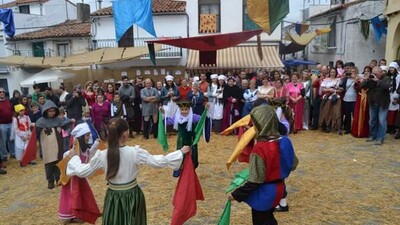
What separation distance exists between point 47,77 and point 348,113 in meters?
14.2

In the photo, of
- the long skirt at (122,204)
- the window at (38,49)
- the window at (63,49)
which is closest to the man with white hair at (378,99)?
the long skirt at (122,204)

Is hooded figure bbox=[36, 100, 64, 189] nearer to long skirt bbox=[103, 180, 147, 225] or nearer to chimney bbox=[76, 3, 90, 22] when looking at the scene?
long skirt bbox=[103, 180, 147, 225]

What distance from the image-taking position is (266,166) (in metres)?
2.82

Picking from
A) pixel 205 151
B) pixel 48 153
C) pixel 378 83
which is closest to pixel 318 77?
pixel 378 83

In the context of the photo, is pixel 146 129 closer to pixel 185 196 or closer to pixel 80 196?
pixel 80 196

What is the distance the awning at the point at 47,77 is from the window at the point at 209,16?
759cm

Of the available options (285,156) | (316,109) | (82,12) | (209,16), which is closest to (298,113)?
(316,109)

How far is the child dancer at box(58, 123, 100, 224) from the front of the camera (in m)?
4.12

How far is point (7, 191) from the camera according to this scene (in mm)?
6574

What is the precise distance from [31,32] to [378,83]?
80.5 feet

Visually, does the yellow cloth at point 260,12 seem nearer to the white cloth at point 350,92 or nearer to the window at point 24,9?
the white cloth at point 350,92

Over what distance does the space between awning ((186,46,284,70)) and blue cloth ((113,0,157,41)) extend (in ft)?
22.5

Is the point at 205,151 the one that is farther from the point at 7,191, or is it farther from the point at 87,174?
the point at 87,174

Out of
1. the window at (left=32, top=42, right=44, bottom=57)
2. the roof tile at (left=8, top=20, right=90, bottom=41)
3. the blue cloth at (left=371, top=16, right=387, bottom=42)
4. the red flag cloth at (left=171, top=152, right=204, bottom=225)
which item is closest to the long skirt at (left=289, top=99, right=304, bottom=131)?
the red flag cloth at (left=171, top=152, right=204, bottom=225)
